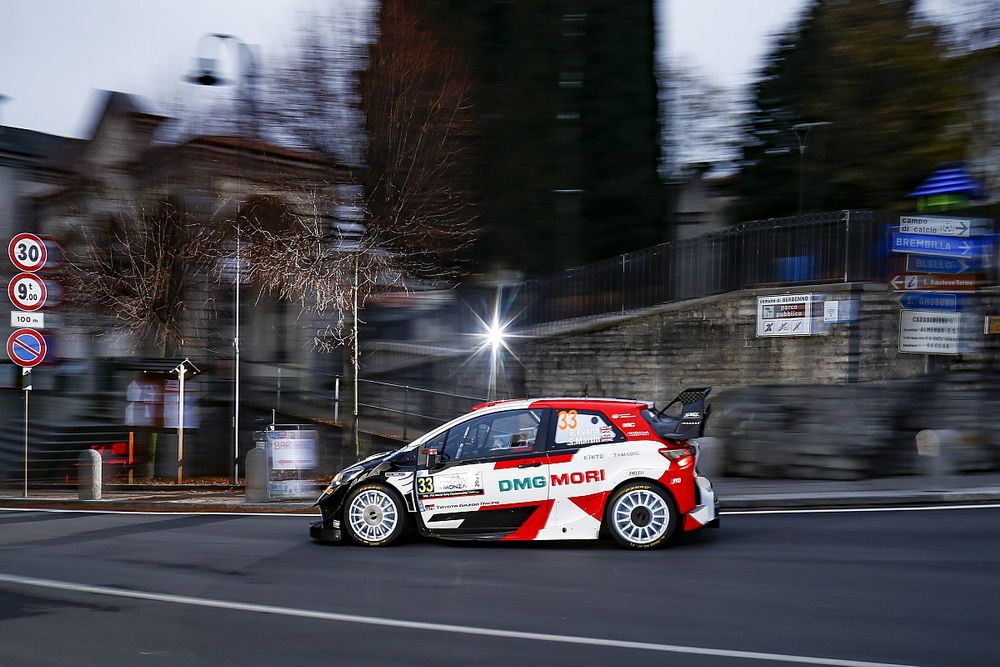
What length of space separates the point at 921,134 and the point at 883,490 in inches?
405

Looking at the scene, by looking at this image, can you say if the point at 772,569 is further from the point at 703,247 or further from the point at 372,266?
the point at 703,247

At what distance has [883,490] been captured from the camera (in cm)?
1402

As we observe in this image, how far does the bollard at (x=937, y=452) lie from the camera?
47.3 feet

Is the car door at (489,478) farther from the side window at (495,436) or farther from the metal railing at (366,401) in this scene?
the metal railing at (366,401)

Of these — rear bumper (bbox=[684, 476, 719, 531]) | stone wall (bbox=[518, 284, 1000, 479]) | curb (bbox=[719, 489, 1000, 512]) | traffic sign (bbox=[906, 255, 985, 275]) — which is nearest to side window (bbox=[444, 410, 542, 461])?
rear bumper (bbox=[684, 476, 719, 531])

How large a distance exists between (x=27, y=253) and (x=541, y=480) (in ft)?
38.9

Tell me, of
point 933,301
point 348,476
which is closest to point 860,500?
point 933,301

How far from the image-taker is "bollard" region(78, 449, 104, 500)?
1769 cm

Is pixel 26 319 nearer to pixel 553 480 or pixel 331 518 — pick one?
pixel 331 518

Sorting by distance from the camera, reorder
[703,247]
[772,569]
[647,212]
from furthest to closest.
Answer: [647,212]
[703,247]
[772,569]

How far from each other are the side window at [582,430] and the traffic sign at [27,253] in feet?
37.9

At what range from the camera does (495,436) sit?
1061cm

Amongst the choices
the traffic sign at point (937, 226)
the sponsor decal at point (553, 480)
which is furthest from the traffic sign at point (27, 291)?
the traffic sign at point (937, 226)

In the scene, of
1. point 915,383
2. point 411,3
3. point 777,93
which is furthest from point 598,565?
point 777,93
